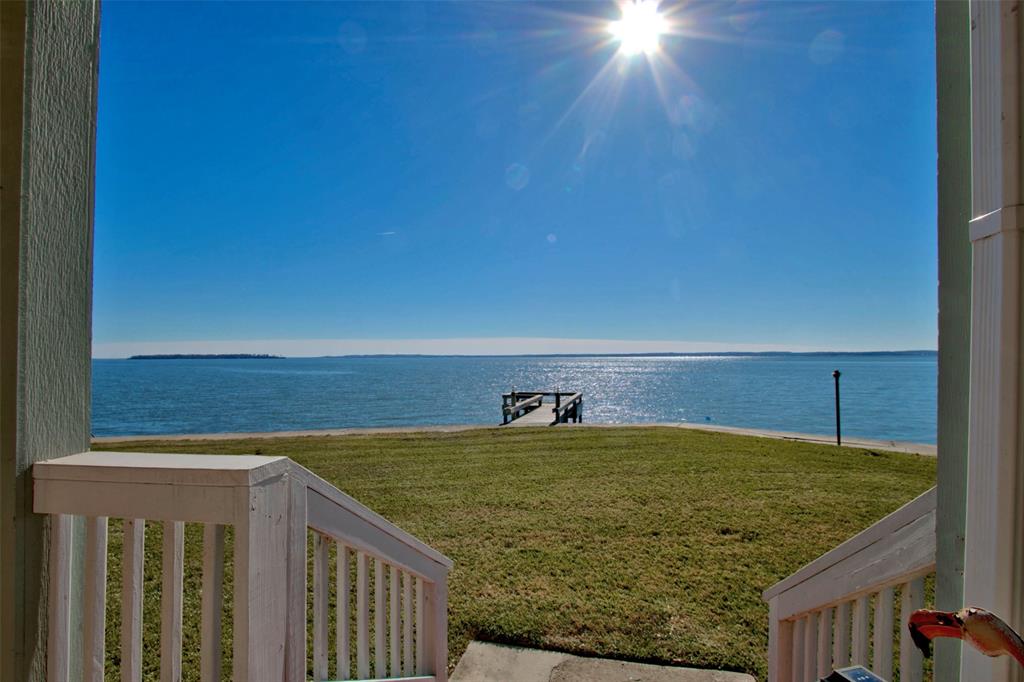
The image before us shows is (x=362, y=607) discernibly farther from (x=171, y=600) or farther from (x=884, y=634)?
(x=884, y=634)

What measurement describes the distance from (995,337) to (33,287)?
188cm

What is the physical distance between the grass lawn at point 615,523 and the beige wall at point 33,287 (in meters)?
2.40

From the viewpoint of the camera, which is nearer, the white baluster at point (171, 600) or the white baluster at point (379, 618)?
the white baluster at point (171, 600)

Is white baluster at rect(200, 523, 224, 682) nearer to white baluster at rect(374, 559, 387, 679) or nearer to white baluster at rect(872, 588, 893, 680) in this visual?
white baluster at rect(374, 559, 387, 679)

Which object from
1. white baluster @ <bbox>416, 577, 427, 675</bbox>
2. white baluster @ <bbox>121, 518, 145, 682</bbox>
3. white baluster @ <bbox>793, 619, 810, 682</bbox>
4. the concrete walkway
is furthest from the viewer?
the concrete walkway

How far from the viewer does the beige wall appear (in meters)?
1.04

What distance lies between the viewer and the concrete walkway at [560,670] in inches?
112

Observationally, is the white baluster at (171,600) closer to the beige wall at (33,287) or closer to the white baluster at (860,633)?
the beige wall at (33,287)

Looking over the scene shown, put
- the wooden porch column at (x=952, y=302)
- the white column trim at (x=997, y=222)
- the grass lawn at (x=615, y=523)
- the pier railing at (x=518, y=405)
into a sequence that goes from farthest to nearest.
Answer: the pier railing at (x=518, y=405) → the grass lawn at (x=615, y=523) → the wooden porch column at (x=952, y=302) → the white column trim at (x=997, y=222)

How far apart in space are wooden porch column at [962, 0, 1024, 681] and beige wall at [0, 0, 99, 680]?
1.86 metres

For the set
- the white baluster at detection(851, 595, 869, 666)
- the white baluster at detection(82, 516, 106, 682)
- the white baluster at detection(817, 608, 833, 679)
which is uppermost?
the white baluster at detection(82, 516, 106, 682)

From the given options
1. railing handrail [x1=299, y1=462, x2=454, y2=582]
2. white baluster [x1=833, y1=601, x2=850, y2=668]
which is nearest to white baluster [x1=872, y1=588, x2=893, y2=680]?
white baluster [x1=833, y1=601, x2=850, y2=668]

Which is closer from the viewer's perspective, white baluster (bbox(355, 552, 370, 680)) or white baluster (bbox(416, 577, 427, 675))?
white baluster (bbox(355, 552, 370, 680))

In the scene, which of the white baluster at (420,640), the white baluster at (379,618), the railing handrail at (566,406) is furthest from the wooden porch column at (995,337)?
the railing handrail at (566,406)
